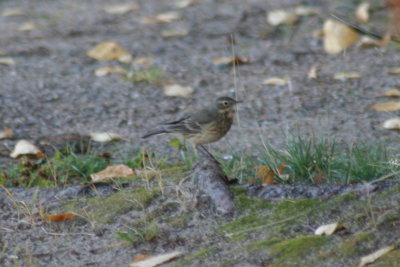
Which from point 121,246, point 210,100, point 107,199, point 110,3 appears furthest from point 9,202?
point 110,3

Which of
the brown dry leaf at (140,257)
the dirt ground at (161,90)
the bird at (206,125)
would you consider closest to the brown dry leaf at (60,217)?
the dirt ground at (161,90)

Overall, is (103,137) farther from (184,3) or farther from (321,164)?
(184,3)

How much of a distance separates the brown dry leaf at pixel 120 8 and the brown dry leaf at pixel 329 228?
6.97 meters

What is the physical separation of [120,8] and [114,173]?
18.3 feet

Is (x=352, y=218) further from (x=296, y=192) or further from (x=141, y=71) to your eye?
(x=141, y=71)

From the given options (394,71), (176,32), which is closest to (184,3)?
(176,32)

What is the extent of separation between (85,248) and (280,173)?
3.98ft

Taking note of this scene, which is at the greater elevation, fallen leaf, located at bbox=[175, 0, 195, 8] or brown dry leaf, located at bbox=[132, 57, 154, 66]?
fallen leaf, located at bbox=[175, 0, 195, 8]

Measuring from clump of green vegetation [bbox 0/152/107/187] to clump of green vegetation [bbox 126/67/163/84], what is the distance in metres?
2.07

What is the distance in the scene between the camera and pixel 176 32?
8.74 meters

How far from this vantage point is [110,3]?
10.3m

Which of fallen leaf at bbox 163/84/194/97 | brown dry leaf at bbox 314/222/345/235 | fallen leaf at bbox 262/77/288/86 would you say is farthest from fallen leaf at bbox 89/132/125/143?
brown dry leaf at bbox 314/222/345/235

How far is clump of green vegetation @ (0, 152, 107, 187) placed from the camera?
4785 mm

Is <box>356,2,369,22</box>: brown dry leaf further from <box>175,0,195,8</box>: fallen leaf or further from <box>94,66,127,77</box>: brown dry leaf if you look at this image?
<box>94,66,127,77</box>: brown dry leaf
